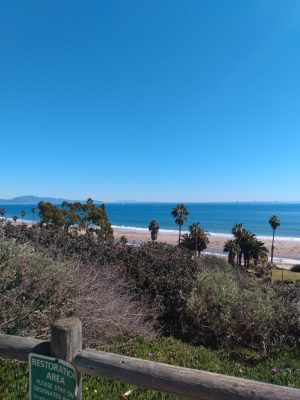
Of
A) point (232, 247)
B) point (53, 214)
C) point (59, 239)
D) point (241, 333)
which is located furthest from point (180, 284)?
point (53, 214)

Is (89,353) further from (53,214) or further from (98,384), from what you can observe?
(53,214)

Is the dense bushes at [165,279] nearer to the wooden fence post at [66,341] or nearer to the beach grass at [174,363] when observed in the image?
the beach grass at [174,363]

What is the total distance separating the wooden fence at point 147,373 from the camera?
233 cm

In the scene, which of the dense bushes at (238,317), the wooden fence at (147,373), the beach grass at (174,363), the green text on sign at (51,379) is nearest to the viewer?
the wooden fence at (147,373)

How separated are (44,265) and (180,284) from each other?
163 inches

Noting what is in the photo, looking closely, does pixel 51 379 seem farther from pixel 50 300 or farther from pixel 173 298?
pixel 173 298

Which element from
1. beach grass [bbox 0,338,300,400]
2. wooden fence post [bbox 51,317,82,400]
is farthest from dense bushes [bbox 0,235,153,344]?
wooden fence post [bbox 51,317,82,400]

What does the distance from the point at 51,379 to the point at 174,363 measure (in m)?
4.10

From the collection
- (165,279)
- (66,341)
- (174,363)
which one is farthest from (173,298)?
(66,341)

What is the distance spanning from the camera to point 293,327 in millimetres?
8930

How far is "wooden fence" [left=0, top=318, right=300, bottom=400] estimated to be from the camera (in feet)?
7.63

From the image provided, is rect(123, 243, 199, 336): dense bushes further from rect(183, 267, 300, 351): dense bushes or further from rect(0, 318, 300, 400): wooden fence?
rect(0, 318, 300, 400): wooden fence

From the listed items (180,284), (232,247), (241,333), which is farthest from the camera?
(232,247)

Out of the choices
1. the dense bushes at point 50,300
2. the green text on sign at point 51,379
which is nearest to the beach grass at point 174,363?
the dense bushes at point 50,300
